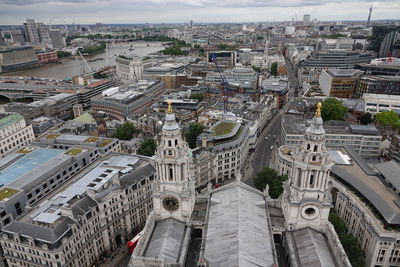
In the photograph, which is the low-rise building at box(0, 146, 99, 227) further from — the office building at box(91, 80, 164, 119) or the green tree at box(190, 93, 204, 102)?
the green tree at box(190, 93, 204, 102)

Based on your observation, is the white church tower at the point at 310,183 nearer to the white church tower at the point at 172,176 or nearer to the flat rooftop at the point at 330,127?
the white church tower at the point at 172,176

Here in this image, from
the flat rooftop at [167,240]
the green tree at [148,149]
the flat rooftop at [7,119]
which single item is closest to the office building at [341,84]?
the green tree at [148,149]

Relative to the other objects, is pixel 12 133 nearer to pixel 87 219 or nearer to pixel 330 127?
pixel 87 219

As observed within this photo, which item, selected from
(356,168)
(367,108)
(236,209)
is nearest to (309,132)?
(236,209)

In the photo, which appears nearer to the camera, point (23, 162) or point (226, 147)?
point (23, 162)

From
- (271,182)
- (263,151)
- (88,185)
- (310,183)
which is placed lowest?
(263,151)

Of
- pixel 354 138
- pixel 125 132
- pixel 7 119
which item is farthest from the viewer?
pixel 125 132

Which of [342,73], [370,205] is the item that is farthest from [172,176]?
[342,73]
